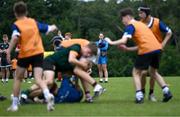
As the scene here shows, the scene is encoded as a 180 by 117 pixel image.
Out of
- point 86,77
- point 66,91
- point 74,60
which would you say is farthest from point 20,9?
point 66,91

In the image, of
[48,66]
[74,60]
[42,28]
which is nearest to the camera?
[42,28]

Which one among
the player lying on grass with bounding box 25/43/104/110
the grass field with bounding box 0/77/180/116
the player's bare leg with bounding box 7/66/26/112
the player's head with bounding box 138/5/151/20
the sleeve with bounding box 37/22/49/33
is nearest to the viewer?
the grass field with bounding box 0/77/180/116

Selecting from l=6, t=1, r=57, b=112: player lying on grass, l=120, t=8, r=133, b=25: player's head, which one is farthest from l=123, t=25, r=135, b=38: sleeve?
l=6, t=1, r=57, b=112: player lying on grass

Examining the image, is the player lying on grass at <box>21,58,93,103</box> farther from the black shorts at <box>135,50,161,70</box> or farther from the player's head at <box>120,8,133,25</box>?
the player's head at <box>120,8,133,25</box>

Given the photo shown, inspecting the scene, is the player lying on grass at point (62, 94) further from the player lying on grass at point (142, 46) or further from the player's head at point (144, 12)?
the player's head at point (144, 12)

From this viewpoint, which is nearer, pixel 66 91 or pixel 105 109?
pixel 105 109

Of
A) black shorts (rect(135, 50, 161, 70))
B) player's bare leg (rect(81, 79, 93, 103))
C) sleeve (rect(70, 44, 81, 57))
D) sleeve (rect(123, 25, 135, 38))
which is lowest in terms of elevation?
player's bare leg (rect(81, 79, 93, 103))

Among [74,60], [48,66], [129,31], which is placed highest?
[129,31]

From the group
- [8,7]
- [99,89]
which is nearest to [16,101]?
[99,89]

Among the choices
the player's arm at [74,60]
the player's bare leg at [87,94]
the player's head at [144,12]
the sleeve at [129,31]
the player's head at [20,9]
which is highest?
the player's head at [20,9]

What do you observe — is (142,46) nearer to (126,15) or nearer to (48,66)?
(126,15)

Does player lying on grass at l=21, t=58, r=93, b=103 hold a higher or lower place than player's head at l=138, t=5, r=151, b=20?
lower

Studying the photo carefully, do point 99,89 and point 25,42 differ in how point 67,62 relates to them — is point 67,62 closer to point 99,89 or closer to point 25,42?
point 99,89

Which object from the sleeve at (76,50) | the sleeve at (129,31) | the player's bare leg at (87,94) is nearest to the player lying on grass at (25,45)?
the sleeve at (76,50)
